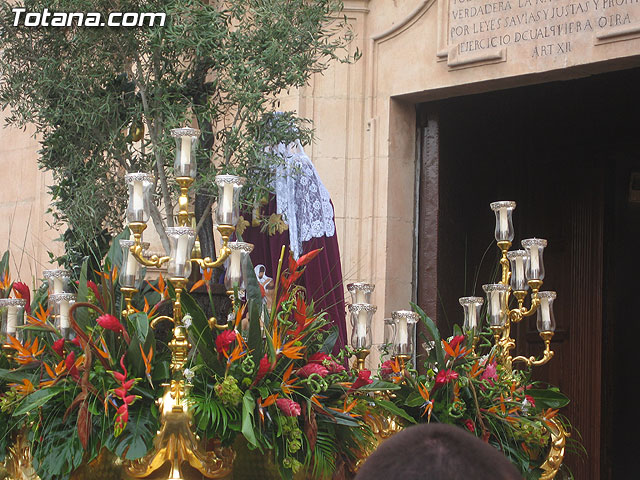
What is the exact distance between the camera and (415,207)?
7.41 meters

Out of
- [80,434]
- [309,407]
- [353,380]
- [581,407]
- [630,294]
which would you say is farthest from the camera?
[630,294]

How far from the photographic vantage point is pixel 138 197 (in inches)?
128

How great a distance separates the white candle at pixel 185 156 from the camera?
3365 millimetres

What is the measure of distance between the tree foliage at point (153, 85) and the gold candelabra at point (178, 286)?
4.96ft

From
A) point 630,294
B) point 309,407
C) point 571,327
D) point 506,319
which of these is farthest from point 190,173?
point 630,294

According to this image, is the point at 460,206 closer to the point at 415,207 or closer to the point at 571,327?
the point at 415,207

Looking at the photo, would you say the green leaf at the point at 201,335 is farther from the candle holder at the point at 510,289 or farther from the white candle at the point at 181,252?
the candle holder at the point at 510,289

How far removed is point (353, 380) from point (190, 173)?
0.91 meters

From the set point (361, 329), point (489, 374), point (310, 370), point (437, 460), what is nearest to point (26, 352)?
point (310, 370)

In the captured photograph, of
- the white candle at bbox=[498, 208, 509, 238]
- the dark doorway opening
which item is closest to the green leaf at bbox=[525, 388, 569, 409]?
the white candle at bbox=[498, 208, 509, 238]

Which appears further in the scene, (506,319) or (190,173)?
(506,319)

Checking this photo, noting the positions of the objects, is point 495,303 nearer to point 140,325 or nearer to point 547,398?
point 547,398

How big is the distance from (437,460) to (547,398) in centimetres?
312

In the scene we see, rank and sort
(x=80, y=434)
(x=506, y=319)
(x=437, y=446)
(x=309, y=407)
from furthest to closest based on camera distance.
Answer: (x=506, y=319)
(x=309, y=407)
(x=80, y=434)
(x=437, y=446)
